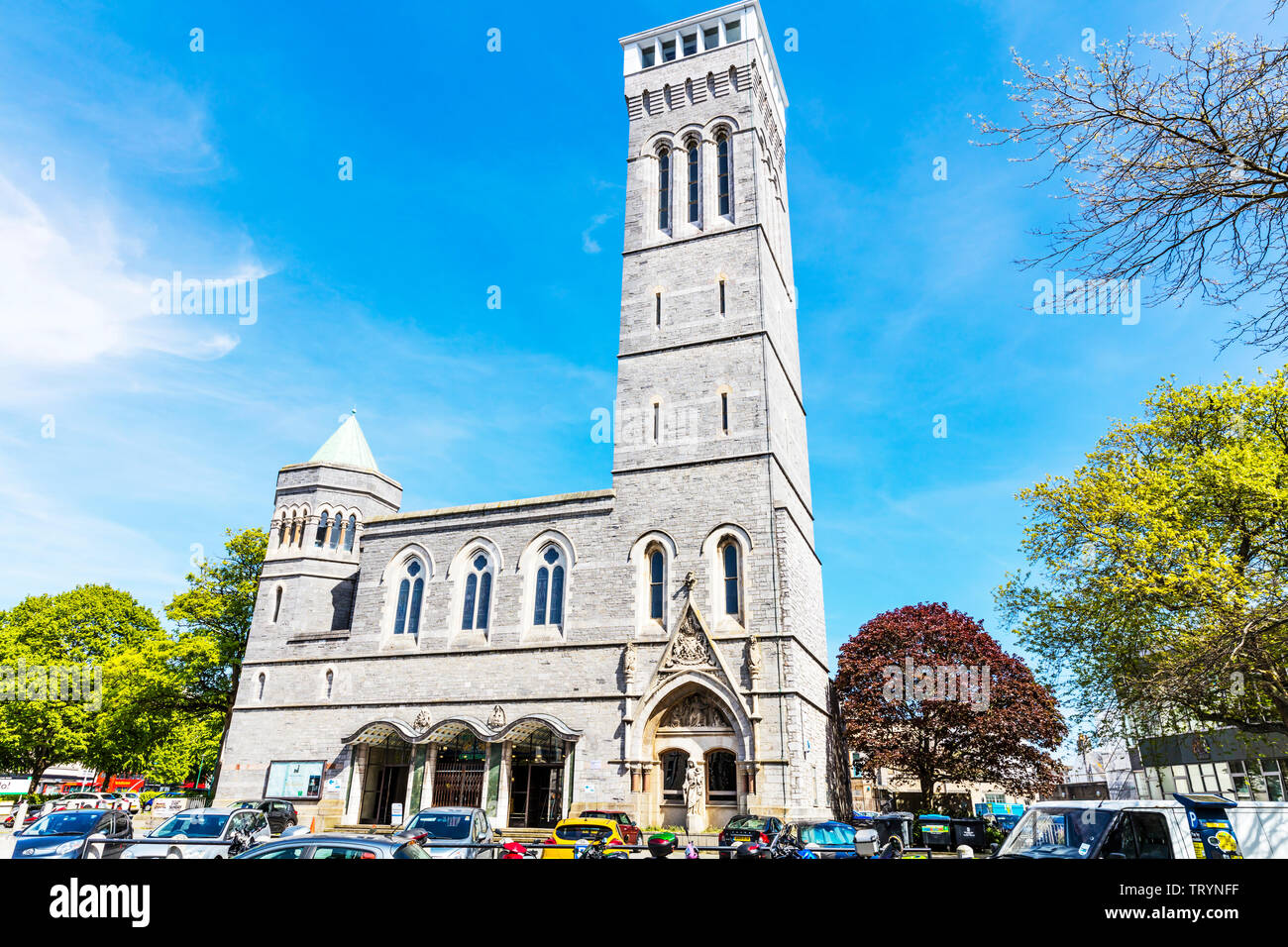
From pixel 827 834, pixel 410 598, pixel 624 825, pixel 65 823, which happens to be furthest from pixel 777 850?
pixel 410 598

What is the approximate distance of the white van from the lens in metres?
10.5

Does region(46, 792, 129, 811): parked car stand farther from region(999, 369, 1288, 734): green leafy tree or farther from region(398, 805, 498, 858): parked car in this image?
region(999, 369, 1288, 734): green leafy tree

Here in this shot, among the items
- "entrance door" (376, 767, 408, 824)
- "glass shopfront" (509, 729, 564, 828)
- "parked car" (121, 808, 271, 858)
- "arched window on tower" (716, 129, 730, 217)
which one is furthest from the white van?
"arched window on tower" (716, 129, 730, 217)

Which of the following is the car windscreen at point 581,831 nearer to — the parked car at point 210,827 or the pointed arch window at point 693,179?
the parked car at point 210,827

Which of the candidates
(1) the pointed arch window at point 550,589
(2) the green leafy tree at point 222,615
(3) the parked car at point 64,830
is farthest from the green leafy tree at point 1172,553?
(2) the green leafy tree at point 222,615

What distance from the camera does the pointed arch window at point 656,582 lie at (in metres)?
28.1

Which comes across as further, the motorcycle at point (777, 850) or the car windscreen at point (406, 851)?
the motorcycle at point (777, 850)

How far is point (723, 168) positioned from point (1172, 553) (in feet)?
75.0

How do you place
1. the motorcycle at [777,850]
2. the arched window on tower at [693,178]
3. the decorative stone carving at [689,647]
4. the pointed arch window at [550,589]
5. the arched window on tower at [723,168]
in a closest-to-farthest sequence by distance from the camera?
the motorcycle at [777,850], the decorative stone carving at [689,647], the pointed arch window at [550,589], the arched window on tower at [723,168], the arched window on tower at [693,178]

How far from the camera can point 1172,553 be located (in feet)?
71.3

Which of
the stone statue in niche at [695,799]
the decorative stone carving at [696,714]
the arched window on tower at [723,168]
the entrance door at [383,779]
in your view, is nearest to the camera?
the stone statue in niche at [695,799]

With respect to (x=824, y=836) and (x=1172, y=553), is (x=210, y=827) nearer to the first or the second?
(x=824, y=836)

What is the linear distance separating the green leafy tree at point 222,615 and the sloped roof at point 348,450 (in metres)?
6.71
